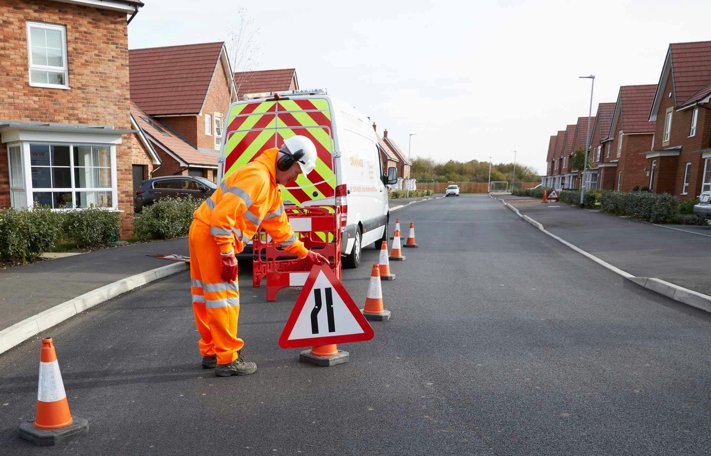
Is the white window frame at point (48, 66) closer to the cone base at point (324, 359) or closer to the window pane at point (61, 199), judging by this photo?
the window pane at point (61, 199)

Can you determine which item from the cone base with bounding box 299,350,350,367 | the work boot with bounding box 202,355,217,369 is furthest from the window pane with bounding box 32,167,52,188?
the cone base with bounding box 299,350,350,367

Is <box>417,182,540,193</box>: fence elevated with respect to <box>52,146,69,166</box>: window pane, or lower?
lower

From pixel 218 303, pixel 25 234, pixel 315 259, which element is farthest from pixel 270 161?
pixel 25 234

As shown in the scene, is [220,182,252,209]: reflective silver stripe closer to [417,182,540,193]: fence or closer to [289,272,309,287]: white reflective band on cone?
[289,272,309,287]: white reflective band on cone

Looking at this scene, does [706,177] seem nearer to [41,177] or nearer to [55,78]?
[55,78]

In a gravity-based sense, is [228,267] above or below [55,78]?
below

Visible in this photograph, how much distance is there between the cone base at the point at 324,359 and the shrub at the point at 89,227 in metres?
7.94

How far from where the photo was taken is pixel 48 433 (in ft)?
9.89

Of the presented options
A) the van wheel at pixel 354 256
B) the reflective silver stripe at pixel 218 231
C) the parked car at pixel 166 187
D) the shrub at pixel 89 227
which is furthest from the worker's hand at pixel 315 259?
the parked car at pixel 166 187

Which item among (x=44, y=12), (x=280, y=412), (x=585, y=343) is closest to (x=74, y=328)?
(x=280, y=412)

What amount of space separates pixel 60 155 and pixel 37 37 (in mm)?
2820

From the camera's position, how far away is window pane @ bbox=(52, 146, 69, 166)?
12.3 metres

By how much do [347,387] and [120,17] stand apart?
41.4 ft

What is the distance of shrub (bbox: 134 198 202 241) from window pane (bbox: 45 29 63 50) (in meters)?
4.47
